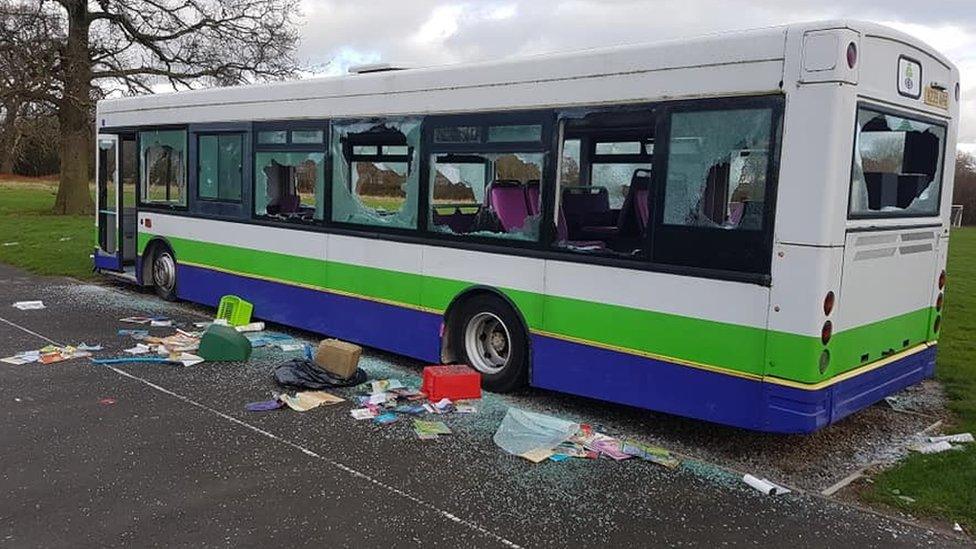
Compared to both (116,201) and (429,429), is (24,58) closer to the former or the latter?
(116,201)

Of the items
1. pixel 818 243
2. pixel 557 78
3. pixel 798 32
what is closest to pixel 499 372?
pixel 557 78

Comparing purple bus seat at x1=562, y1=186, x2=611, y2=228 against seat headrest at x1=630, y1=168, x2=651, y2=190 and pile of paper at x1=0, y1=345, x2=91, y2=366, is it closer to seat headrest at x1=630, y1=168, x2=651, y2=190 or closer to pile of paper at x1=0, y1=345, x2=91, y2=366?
seat headrest at x1=630, y1=168, x2=651, y2=190

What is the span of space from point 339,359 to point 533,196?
2.19 metres

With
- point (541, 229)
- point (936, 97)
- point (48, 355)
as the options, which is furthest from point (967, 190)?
point (48, 355)

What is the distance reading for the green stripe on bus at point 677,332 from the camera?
17.3ft

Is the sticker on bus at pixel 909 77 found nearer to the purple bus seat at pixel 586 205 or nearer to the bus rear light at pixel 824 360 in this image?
the bus rear light at pixel 824 360

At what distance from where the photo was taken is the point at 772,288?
527 cm

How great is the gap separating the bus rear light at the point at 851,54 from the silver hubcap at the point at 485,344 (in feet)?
11.3

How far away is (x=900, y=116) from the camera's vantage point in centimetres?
579

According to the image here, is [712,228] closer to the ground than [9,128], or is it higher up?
closer to the ground

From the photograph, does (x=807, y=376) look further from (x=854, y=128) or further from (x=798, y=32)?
(x=798, y=32)

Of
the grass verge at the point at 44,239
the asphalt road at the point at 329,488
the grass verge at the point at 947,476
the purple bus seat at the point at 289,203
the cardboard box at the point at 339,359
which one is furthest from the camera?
the grass verge at the point at 44,239

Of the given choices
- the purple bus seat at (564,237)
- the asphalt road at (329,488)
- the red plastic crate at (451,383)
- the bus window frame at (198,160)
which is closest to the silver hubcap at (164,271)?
the bus window frame at (198,160)

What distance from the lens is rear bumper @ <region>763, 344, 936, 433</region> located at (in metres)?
5.17
